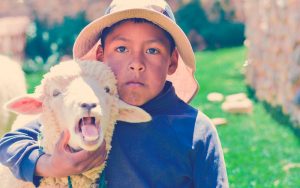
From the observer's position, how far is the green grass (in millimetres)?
4484

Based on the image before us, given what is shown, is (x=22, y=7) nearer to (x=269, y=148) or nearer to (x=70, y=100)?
(x=269, y=148)

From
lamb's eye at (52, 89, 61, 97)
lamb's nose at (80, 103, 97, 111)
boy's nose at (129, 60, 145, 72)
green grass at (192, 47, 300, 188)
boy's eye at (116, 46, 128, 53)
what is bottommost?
green grass at (192, 47, 300, 188)

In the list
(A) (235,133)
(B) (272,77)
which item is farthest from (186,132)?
(B) (272,77)

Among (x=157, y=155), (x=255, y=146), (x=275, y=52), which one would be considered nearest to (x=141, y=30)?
(x=157, y=155)

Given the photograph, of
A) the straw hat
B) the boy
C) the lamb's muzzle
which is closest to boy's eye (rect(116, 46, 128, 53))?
the boy

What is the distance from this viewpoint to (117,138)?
2.41 m

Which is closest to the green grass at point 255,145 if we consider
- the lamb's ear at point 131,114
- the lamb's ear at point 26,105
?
the lamb's ear at point 131,114

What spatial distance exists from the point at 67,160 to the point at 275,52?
5124mm

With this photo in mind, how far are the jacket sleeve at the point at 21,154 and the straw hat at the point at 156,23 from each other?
16.0 inches

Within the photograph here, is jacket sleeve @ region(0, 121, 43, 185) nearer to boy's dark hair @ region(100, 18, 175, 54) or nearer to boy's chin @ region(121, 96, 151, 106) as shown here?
boy's chin @ region(121, 96, 151, 106)

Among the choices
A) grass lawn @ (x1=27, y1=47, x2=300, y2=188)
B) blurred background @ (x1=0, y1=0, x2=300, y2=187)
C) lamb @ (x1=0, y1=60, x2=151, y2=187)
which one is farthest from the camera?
blurred background @ (x1=0, y1=0, x2=300, y2=187)

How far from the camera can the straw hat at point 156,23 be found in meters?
2.44

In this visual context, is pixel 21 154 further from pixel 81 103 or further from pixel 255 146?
pixel 255 146

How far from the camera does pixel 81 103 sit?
1989mm
